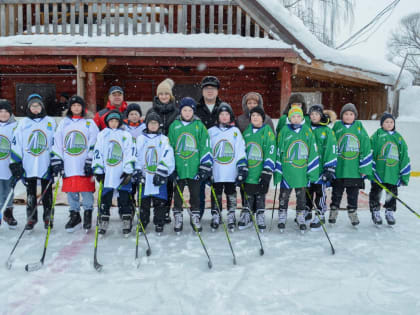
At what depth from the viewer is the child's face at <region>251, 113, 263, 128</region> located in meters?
4.43

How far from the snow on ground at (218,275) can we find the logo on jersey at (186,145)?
0.96 meters

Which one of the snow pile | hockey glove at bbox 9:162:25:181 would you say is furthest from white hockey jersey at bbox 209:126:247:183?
the snow pile

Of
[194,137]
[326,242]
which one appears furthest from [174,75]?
[326,242]

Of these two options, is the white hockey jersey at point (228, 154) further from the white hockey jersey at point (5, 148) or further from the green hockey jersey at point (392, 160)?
the white hockey jersey at point (5, 148)

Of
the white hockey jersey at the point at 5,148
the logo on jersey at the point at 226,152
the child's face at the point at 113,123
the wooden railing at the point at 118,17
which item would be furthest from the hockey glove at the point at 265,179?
the wooden railing at the point at 118,17

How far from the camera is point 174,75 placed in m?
10.5

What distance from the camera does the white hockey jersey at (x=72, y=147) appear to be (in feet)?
14.0

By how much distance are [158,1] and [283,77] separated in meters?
3.45

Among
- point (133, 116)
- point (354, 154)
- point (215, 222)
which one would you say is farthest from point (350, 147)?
point (133, 116)

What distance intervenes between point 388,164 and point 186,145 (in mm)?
2543

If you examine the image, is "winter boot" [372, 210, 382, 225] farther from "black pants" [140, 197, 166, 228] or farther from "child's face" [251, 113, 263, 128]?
"black pants" [140, 197, 166, 228]

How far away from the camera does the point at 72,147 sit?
426cm

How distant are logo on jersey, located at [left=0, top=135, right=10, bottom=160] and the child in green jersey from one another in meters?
4.44

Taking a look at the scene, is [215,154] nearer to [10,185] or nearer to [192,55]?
[10,185]
